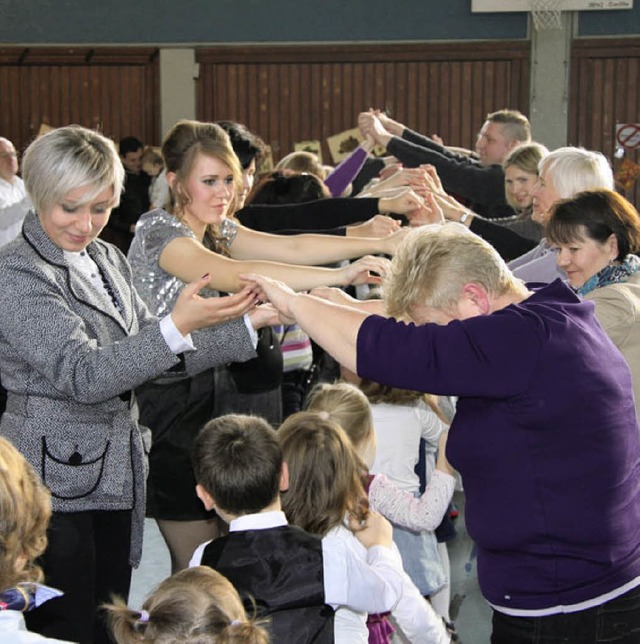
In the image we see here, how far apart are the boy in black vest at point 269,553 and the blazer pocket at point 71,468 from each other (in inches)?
9.6

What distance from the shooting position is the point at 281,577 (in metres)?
2.37

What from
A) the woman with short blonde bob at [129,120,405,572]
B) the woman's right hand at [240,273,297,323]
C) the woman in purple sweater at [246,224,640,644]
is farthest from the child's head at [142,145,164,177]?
the woman in purple sweater at [246,224,640,644]

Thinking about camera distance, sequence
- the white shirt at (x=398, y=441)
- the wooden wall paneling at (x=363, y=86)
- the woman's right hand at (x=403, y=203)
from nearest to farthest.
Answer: the white shirt at (x=398, y=441) < the woman's right hand at (x=403, y=203) < the wooden wall paneling at (x=363, y=86)

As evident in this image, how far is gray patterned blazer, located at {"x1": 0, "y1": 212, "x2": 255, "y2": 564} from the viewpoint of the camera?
8.21 feet

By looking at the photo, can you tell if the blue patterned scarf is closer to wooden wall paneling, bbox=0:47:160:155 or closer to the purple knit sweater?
the purple knit sweater

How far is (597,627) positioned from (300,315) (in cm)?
92

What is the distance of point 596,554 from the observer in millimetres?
2219

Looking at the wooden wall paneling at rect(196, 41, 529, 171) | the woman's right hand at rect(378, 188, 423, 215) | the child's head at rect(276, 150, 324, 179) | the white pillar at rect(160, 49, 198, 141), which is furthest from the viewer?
the white pillar at rect(160, 49, 198, 141)

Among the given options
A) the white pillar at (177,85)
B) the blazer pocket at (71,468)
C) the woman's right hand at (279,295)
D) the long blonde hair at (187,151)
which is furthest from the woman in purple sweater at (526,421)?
the white pillar at (177,85)

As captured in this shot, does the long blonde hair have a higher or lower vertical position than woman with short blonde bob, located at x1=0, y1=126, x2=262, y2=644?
higher

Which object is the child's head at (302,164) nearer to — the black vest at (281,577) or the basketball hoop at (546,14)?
the black vest at (281,577)

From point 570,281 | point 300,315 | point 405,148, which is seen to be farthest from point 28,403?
point 405,148

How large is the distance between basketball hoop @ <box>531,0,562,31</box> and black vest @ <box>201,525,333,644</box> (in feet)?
31.6

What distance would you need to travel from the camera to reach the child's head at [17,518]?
1.75 meters
